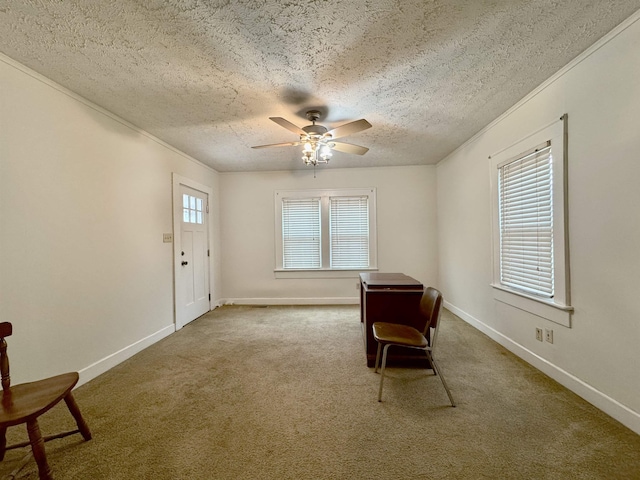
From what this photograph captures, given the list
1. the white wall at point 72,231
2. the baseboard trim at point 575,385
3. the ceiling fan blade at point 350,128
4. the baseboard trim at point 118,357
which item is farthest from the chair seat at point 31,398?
the baseboard trim at point 575,385

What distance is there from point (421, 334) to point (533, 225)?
1439mm

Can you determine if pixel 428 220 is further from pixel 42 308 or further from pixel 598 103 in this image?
pixel 42 308

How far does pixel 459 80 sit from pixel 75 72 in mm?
2901

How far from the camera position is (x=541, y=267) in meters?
2.33

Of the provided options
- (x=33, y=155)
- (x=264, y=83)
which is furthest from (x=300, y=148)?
(x=33, y=155)

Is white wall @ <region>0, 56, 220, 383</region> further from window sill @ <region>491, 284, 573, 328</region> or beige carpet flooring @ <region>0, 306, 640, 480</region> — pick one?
window sill @ <region>491, 284, 573, 328</region>

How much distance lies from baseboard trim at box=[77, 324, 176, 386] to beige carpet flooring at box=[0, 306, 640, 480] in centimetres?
8

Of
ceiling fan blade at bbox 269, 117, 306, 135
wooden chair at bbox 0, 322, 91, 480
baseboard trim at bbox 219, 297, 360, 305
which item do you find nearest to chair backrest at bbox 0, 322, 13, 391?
wooden chair at bbox 0, 322, 91, 480

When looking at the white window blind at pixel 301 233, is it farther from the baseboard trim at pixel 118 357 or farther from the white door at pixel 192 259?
the baseboard trim at pixel 118 357

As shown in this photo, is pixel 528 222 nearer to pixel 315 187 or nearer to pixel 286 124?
pixel 286 124

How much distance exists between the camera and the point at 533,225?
7.95ft

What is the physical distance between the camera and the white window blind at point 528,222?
2.26 meters

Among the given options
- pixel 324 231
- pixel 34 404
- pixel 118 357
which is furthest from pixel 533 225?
pixel 118 357

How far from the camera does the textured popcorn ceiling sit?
147 centimetres
